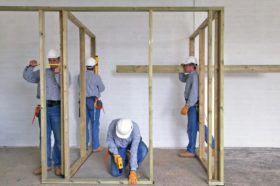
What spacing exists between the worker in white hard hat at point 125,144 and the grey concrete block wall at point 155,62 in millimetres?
1482

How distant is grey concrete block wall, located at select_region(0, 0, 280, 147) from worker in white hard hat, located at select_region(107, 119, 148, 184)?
1482 millimetres

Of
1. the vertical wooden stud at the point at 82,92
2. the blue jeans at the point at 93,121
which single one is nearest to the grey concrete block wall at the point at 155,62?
the blue jeans at the point at 93,121

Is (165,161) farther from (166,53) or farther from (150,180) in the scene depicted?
(166,53)

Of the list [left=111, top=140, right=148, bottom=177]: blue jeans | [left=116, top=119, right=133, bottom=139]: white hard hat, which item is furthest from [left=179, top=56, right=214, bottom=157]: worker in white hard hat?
[left=116, top=119, right=133, bottom=139]: white hard hat

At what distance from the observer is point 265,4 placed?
183 inches

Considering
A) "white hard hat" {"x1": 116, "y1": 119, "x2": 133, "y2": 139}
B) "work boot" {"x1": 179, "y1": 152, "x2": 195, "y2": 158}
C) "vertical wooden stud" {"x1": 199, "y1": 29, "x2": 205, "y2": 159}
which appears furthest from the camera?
"work boot" {"x1": 179, "y1": 152, "x2": 195, "y2": 158}

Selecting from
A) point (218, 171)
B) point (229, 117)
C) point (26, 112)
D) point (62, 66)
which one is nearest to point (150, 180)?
point (218, 171)

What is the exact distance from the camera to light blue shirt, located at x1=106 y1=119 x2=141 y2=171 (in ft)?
10.2

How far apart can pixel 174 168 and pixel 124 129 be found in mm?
1130

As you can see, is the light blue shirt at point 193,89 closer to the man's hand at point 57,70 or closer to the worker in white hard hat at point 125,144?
the worker in white hard hat at point 125,144

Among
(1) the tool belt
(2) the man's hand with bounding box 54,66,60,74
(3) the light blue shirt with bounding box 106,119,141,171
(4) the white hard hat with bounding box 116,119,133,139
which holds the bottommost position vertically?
(3) the light blue shirt with bounding box 106,119,141,171

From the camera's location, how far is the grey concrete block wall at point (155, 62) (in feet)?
Result: 15.3

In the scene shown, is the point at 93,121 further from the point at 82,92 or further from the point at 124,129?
the point at 124,129

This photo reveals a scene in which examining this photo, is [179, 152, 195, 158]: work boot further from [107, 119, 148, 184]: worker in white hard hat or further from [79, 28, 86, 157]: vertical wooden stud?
[79, 28, 86, 157]: vertical wooden stud
